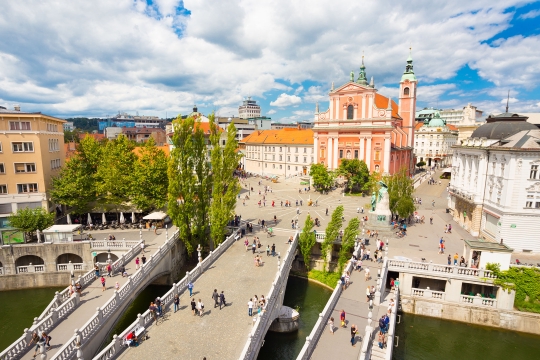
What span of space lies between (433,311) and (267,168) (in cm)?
6118

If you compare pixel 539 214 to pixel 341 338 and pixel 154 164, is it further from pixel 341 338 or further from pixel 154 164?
pixel 154 164

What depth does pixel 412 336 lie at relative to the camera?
23297mm

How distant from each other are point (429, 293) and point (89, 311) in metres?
24.4

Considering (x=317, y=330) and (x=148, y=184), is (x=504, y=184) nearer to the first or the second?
(x=317, y=330)

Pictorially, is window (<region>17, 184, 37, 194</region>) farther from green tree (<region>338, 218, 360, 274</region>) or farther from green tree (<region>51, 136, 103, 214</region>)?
green tree (<region>338, 218, 360, 274</region>)

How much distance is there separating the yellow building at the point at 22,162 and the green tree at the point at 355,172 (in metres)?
42.2

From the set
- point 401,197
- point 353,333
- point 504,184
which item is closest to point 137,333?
point 353,333

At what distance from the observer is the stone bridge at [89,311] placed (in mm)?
16125

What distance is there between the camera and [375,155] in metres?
60.8

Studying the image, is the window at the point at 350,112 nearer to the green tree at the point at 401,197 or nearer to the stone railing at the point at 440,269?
the green tree at the point at 401,197

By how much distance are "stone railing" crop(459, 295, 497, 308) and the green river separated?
5.63ft

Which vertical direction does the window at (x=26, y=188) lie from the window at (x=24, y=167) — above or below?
below

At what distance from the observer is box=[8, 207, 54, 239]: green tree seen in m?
29.8

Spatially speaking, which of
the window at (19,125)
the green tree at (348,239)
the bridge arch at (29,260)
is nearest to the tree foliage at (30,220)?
the bridge arch at (29,260)
